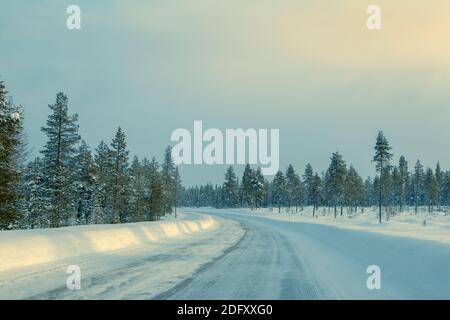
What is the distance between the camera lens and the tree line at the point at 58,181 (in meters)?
31.0

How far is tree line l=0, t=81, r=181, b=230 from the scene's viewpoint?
31031mm

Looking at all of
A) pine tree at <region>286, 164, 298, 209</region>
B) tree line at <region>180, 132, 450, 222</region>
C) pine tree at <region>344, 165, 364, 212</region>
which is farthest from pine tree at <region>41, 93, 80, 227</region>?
pine tree at <region>286, 164, 298, 209</region>

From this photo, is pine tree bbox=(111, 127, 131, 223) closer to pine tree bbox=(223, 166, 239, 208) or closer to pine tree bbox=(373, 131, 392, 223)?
pine tree bbox=(373, 131, 392, 223)

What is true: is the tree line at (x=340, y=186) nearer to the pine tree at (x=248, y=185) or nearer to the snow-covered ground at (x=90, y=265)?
the pine tree at (x=248, y=185)

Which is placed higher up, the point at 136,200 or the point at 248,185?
the point at 248,185

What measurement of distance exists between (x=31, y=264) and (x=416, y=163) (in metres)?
130

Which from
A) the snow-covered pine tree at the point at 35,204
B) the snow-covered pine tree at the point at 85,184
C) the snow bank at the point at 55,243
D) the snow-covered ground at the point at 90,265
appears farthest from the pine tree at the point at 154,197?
the snow-covered ground at the point at 90,265

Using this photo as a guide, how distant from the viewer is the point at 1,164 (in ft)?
101

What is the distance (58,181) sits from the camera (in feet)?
153

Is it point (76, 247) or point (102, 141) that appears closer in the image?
point (76, 247)

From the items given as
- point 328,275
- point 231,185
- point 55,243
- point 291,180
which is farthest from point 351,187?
point 328,275

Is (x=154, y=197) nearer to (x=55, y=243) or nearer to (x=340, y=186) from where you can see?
(x=340, y=186)
